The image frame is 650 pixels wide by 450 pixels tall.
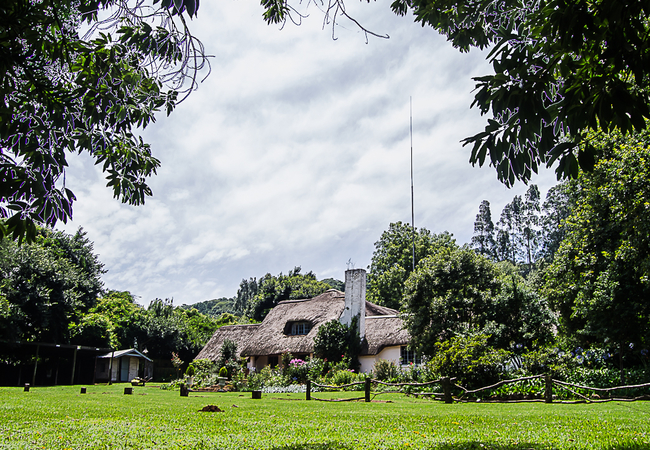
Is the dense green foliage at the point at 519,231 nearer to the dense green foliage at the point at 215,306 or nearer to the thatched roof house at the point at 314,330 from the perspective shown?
the thatched roof house at the point at 314,330

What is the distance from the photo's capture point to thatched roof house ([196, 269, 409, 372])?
29.0 m

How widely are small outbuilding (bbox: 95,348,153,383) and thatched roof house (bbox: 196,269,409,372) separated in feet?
19.2

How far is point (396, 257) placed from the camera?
153ft

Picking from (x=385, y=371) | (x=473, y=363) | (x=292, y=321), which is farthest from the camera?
(x=292, y=321)

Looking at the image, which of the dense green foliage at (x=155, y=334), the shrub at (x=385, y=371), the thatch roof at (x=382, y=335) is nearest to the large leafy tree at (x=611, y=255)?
the shrub at (x=385, y=371)

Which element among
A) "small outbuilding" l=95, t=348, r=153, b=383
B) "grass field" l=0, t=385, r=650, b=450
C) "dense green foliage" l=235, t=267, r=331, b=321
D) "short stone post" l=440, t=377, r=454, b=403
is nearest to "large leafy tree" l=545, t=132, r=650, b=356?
"short stone post" l=440, t=377, r=454, b=403

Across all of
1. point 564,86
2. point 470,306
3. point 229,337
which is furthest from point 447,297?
point 229,337

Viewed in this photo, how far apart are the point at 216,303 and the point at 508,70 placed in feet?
386

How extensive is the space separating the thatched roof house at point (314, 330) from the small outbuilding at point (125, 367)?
584 centimetres

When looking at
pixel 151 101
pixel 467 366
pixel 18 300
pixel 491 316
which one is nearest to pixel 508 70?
pixel 151 101

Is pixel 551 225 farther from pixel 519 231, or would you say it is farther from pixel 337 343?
pixel 337 343

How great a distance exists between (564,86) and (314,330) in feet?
99.3

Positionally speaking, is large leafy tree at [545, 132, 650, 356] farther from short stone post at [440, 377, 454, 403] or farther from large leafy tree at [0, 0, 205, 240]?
large leafy tree at [0, 0, 205, 240]

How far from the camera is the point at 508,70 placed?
12.1ft
